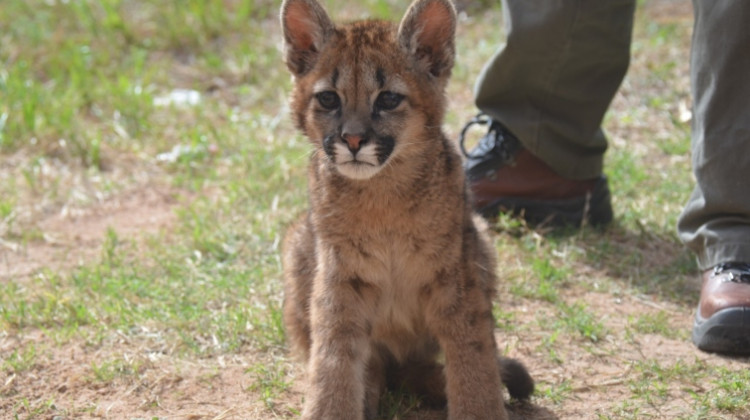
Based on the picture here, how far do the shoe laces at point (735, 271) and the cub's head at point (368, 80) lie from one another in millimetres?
1578

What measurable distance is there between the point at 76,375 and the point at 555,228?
282 cm

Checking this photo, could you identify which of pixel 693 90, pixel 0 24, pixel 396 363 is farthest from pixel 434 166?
pixel 0 24

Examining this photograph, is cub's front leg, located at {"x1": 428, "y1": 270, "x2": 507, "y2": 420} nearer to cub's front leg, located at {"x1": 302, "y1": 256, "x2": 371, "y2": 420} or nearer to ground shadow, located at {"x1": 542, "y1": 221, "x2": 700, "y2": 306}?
cub's front leg, located at {"x1": 302, "y1": 256, "x2": 371, "y2": 420}

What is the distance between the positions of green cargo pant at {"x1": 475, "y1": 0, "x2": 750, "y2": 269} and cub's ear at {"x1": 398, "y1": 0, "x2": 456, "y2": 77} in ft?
4.01

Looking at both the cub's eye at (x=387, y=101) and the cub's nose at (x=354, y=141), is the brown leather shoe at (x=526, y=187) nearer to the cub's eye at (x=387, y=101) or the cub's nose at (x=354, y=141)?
the cub's eye at (x=387, y=101)

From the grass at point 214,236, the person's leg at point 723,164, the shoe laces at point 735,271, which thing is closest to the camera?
the grass at point 214,236

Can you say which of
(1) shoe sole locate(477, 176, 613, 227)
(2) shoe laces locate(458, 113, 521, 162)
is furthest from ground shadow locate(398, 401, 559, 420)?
(2) shoe laces locate(458, 113, 521, 162)

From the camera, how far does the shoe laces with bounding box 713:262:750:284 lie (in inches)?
182

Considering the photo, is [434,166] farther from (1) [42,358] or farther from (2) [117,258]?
(2) [117,258]

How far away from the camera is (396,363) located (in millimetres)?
4215

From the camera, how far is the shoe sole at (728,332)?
14.6 feet

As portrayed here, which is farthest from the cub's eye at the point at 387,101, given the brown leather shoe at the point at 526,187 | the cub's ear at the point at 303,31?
the brown leather shoe at the point at 526,187

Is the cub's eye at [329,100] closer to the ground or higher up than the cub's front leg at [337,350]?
higher up

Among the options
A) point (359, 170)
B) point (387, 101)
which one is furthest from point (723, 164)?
point (359, 170)
